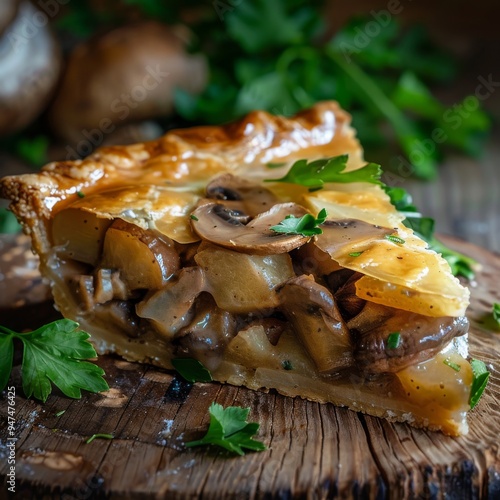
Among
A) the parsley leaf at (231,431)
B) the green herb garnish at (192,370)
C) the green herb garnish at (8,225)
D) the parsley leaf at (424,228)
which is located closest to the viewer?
the parsley leaf at (231,431)

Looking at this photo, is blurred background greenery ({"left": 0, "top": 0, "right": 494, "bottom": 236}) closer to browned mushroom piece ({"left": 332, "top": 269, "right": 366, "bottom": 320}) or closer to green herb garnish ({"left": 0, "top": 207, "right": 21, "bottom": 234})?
green herb garnish ({"left": 0, "top": 207, "right": 21, "bottom": 234})

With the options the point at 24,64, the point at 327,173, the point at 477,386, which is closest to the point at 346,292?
the point at 477,386

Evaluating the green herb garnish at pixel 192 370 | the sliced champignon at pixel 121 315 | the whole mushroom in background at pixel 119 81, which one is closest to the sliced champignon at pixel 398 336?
the green herb garnish at pixel 192 370

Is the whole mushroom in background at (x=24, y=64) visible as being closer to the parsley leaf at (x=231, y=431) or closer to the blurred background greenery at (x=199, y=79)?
the blurred background greenery at (x=199, y=79)

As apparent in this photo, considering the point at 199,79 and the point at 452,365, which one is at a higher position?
the point at 452,365

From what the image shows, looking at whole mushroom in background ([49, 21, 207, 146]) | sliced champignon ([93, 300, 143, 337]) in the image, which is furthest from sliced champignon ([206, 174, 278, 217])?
whole mushroom in background ([49, 21, 207, 146])

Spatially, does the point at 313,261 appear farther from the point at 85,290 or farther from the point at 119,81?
the point at 119,81

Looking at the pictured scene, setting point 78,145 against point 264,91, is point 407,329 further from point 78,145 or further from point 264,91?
point 78,145
